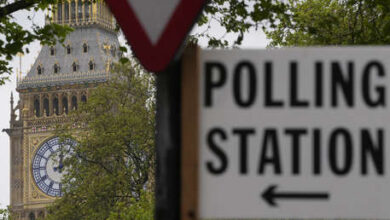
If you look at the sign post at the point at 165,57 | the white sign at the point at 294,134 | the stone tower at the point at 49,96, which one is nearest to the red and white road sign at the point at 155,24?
the sign post at the point at 165,57

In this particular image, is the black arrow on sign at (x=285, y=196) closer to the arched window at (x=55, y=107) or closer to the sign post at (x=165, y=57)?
the sign post at (x=165, y=57)

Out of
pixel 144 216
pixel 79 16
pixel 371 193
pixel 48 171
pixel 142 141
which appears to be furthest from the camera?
pixel 79 16

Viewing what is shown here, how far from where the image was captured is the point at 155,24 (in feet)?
12.6

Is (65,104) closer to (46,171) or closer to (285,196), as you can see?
(46,171)

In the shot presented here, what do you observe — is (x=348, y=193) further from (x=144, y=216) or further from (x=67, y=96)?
(x=67, y=96)

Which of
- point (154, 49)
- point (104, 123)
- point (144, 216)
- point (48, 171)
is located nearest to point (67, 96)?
point (48, 171)

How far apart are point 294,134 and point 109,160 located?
48.6m

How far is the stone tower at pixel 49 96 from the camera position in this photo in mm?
113250

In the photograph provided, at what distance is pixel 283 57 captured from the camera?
3.82m

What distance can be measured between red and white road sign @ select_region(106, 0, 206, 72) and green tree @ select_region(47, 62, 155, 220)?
43.1 meters

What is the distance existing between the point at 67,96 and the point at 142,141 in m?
67.0

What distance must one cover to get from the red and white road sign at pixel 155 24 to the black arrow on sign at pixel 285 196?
1.41ft

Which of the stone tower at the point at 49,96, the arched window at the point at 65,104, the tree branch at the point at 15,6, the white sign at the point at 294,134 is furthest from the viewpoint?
the arched window at the point at 65,104

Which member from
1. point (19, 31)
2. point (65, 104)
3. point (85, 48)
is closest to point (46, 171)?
point (65, 104)
